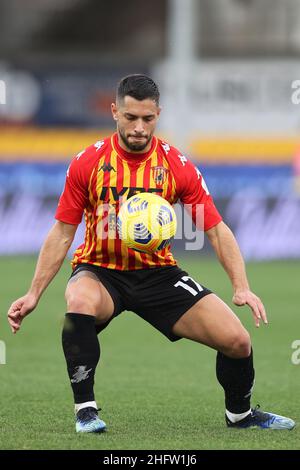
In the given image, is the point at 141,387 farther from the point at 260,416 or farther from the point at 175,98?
the point at 175,98

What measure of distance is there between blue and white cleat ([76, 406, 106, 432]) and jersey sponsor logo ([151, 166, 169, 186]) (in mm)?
1284

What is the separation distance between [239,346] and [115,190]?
1086 mm

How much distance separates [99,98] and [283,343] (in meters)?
13.7

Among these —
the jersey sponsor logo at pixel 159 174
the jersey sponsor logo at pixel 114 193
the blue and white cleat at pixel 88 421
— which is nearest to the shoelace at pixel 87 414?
the blue and white cleat at pixel 88 421

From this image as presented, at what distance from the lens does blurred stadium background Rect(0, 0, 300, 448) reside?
19422mm

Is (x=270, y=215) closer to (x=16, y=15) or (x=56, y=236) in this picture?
(x=16, y=15)

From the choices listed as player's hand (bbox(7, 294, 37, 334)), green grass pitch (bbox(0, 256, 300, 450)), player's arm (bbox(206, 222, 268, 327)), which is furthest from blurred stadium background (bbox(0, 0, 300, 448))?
player's hand (bbox(7, 294, 37, 334))

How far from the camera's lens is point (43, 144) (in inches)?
872

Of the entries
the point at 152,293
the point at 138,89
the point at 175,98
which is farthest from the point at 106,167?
the point at 175,98

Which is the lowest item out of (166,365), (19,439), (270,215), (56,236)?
(270,215)

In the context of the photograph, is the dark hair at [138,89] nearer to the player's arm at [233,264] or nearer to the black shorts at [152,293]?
the player's arm at [233,264]

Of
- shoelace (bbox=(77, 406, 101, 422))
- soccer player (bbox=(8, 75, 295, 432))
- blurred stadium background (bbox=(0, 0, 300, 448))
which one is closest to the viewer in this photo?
shoelace (bbox=(77, 406, 101, 422))

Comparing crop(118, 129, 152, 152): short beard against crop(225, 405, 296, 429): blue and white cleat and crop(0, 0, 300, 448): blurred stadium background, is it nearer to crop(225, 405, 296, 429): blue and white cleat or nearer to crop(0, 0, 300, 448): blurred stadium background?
crop(225, 405, 296, 429): blue and white cleat
